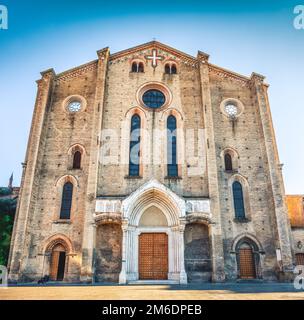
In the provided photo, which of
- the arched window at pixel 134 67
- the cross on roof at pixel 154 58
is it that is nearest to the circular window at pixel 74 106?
the arched window at pixel 134 67

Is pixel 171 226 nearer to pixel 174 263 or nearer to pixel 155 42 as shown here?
pixel 174 263

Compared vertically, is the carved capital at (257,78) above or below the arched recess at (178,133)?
above

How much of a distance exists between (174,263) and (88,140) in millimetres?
9899

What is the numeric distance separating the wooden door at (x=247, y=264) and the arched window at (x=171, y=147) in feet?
21.3

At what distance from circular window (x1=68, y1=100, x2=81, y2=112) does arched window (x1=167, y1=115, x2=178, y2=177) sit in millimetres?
6715

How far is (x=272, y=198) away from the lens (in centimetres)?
1862

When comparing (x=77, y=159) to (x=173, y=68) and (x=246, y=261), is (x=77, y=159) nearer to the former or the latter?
(x=173, y=68)

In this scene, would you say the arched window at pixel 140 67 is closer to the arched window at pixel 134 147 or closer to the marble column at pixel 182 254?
the arched window at pixel 134 147

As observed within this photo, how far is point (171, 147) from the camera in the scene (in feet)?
66.6

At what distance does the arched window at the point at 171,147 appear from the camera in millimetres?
19703

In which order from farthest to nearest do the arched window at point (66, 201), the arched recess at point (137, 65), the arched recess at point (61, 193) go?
the arched recess at point (137, 65) → the arched window at point (66, 201) → the arched recess at point (61, 193)

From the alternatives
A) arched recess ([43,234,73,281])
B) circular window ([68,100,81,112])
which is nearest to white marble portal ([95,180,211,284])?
arched recess ([43,234,73,281])

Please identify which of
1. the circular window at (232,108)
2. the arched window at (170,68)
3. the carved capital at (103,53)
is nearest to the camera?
the circular window at (232,108)

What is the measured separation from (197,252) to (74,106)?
13409 mm
